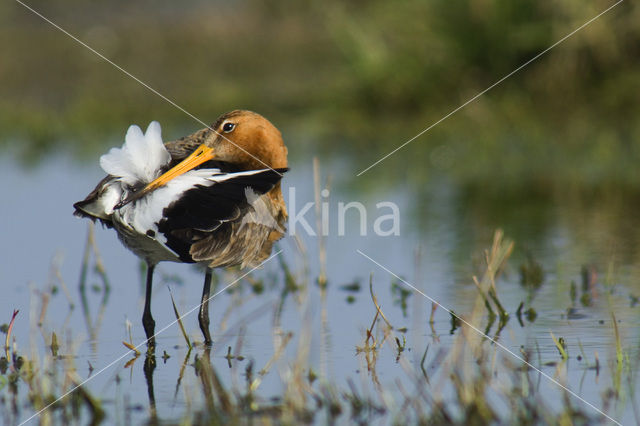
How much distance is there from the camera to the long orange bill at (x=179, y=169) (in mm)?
4613

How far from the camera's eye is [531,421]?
352 centimetres

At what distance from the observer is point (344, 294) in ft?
20.0

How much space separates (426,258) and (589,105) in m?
5.94

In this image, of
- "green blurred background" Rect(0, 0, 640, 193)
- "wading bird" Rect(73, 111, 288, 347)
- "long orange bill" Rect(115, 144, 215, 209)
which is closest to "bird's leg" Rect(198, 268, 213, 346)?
"wading bird" Rect(73, 111, 288, 347)

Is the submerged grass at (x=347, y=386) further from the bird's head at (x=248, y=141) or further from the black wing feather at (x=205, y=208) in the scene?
the bird's head at (x=248, y=141)

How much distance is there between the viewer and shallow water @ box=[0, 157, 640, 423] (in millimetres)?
4465

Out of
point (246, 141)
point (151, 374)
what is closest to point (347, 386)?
point (151, 374)

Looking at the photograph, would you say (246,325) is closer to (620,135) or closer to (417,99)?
(620,135)

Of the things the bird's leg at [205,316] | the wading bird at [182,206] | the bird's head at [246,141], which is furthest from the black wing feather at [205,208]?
the bird's head at [246,141]

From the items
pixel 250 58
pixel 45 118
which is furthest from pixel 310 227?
pixel 250 58

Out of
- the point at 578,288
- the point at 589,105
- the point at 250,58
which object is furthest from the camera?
the point at 250,58

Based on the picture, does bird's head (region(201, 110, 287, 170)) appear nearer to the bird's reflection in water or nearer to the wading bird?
the wading bird

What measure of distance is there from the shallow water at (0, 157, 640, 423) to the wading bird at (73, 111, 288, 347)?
367mm

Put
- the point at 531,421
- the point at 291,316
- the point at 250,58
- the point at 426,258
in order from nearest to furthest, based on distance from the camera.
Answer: the point at 531,421 → the point at 291,316 → the point at 426,258 → the point at 250,58
